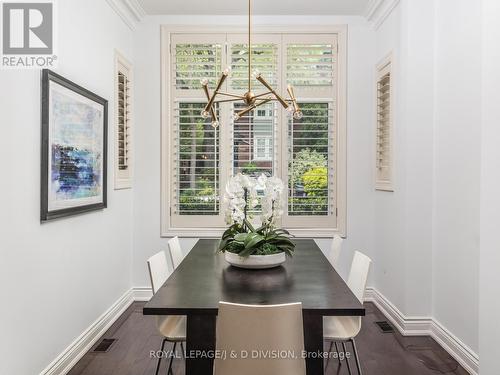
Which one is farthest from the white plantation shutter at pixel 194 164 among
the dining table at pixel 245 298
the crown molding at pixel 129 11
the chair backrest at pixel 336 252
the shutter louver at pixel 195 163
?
the dining table at pixel 245 298

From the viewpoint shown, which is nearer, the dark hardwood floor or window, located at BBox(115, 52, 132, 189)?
the dark hardwood floor

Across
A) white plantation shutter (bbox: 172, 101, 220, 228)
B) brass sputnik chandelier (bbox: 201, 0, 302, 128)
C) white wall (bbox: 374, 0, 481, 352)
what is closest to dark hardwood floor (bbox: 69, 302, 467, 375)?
white wall (bbox: 374, 0, 481, 352)

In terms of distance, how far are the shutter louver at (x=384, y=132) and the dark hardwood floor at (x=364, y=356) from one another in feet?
4.48

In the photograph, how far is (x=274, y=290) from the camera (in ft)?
6.29

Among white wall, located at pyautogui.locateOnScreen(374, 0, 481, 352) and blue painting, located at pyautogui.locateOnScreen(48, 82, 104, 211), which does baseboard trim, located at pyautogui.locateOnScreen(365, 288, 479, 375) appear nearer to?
white wall, located at pyautogui.locateOnScreen(374, 0, 481, 352)

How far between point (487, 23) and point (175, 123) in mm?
3039

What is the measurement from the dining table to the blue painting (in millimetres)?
1016

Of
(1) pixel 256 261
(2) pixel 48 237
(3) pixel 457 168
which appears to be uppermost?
(3) pixel 457 168

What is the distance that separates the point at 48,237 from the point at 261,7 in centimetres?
304

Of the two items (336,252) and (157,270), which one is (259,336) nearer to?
(157,270)

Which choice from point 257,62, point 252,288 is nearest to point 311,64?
point 257,62

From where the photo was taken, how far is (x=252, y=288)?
6.39 ft

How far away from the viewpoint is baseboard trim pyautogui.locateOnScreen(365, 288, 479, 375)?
264cm

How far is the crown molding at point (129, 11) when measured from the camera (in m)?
3.60
